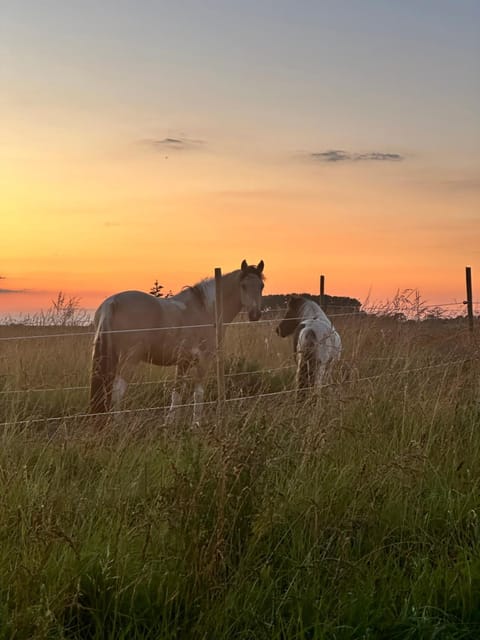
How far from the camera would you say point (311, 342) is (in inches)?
330

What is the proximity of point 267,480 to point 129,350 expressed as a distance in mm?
4990

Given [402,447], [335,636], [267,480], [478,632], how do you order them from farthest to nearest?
1. [402,447]
2. [267,480]
3. [478,632]
4. [335,636]

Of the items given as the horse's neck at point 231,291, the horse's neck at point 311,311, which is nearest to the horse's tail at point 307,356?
the horse's neck at point 311,311

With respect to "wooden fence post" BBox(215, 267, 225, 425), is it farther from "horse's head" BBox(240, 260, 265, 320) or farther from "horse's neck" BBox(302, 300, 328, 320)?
"horse's head" BBox(240, 260, 265, 320)

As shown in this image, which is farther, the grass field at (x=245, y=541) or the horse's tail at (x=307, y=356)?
the horse's tail at (x=307, y=356)

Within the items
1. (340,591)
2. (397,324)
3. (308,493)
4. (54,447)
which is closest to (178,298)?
(397,324)

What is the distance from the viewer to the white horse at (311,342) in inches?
317

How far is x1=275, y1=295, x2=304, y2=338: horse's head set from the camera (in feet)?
31.5

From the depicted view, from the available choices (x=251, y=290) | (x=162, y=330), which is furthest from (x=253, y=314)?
(x=162, y=330)

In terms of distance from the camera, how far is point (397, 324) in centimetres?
1052

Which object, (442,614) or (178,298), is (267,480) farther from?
(178,298)

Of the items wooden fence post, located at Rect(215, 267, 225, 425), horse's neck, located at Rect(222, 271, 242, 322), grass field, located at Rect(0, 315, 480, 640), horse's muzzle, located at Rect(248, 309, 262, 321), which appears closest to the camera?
grass field, located at Rect(0, 315, 480, 640)

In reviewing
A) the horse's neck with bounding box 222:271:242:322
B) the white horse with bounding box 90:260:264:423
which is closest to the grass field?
the white horse with bounding box 90:260:264:423

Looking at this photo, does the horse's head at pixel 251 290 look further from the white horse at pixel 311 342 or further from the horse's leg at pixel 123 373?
the horse's leg at pixel 123 373
